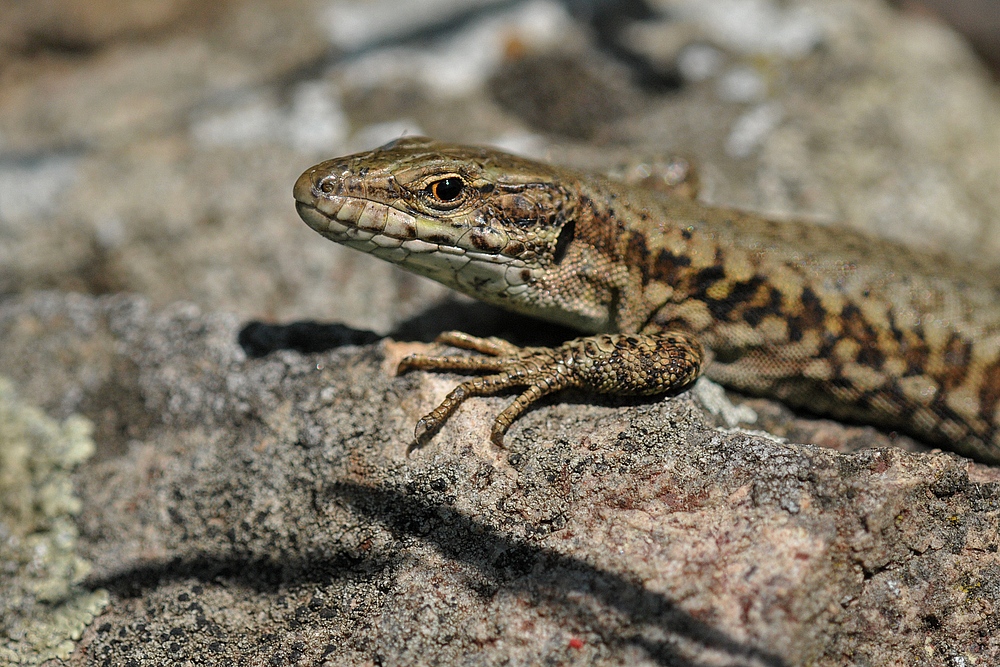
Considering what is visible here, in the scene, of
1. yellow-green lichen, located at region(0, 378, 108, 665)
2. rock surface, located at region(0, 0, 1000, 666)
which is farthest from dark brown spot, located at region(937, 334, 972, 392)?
yellow-green lichen, located at region(0, 378, 108, 665)

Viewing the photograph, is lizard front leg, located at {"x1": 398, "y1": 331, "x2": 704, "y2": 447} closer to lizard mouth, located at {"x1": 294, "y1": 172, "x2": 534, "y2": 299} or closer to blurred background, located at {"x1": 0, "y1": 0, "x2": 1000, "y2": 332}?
lizard mouth, located at {"x1": 294, "y1": 172, "x2": 534, "y2": 299}

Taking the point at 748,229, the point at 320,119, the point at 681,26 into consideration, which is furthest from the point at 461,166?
the point at 681,26

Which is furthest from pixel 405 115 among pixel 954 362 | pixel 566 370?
pixel 954 362

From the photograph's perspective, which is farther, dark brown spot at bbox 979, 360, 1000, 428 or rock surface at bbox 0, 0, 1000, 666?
dark brown spot at bbox 979, 360, 1000, 428

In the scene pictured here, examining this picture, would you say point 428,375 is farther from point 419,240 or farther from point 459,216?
point 459,216

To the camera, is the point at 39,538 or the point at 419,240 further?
the point at 39,538

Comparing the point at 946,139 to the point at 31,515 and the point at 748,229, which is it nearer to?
the point at 748,229

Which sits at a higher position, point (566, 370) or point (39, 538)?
point (566, 370)
